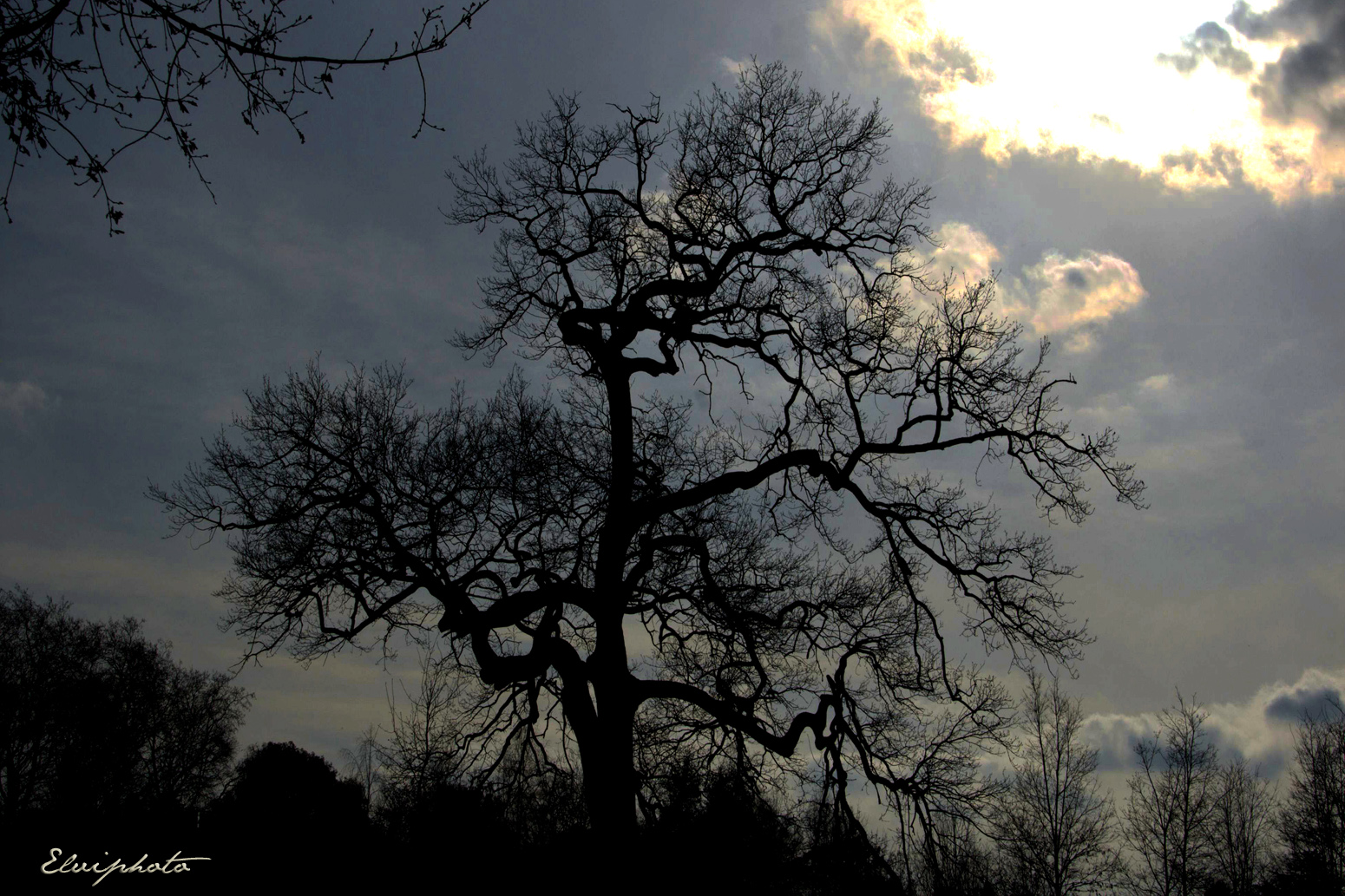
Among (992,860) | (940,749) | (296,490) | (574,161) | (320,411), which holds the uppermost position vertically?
(574,161)

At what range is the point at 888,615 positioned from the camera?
1353 centimetres

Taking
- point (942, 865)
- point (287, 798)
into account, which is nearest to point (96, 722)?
point (287, 798)

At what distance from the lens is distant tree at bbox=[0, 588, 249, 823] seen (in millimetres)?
37688

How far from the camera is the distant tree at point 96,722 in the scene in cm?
3769

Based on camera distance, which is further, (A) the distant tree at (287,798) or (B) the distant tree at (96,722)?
(B) the distant tree at (96,722)

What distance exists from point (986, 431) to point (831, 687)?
4.24m

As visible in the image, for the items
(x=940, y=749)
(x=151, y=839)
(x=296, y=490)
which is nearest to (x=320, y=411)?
(x=296, y=490)

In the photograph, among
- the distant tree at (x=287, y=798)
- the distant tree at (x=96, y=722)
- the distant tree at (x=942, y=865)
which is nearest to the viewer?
the distant tree at (x=942, y=865)

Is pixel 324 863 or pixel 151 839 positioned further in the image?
pixel 324 863

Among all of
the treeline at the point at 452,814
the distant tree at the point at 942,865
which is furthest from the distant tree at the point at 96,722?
the distant tree at the point at 942,865

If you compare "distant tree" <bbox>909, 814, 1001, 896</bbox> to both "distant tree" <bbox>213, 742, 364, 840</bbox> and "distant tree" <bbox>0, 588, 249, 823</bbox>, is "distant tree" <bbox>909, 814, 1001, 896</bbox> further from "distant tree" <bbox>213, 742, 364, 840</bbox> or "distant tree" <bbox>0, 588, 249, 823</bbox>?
"distant tree" <bbox>0, 588, 249, 823</bbox>

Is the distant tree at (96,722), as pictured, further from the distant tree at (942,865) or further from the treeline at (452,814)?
the distant tree at (942,865)

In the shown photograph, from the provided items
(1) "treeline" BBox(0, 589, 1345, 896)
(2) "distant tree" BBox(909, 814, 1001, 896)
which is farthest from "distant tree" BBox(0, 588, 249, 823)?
(2) "distant tree" BBox(909, 814, 1001, 896)

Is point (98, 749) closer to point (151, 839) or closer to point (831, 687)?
point (151, 839)
